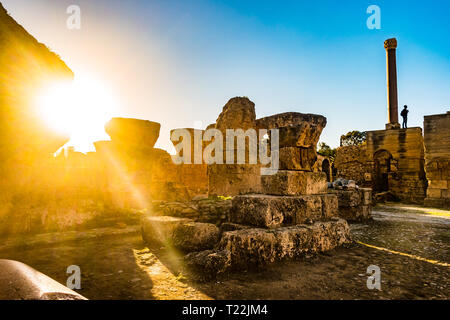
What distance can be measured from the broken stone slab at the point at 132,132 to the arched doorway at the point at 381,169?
15.5 m

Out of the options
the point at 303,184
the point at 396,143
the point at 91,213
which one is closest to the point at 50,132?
the point at 91,213

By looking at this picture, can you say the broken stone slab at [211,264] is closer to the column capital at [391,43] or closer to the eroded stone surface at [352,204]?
the eroded stone surface at [352,204]

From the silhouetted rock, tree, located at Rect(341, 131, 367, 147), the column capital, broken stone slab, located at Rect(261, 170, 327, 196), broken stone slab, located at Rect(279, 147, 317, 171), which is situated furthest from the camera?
tree, located at Rect(341, 131, 367, 147)

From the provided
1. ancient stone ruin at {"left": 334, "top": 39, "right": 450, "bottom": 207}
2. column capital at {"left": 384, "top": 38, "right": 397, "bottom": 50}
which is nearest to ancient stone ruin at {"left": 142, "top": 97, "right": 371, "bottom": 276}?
ancient stone ruin at {"left": 334, "top": 39, "right": 450, "bottom": 207}

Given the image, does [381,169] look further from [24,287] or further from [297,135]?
[24,287]

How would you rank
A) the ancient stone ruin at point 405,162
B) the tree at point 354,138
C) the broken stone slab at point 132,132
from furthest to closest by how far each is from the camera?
the tree at point 354,138 → the ancient stone ruin at point 405,162 → the broken stone slab at point 132,132

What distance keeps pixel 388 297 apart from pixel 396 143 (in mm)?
17128

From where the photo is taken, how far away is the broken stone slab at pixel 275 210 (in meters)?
3.43

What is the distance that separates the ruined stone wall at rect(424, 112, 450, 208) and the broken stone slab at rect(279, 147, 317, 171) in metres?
11.5

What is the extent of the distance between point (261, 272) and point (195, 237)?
3.82 ft

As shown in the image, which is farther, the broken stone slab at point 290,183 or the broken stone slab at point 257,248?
the broken stone slab at point 290,183

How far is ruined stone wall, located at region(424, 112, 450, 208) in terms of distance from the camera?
12.0 m

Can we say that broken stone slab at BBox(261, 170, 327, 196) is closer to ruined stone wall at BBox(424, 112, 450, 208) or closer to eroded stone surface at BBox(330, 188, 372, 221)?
eroded stone surface at BBox(330, 188, 372, 221)

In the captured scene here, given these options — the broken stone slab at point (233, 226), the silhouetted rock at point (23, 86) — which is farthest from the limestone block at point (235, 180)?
the silhouetted rock at point (23, 86)
